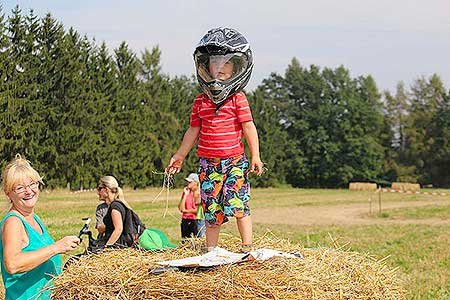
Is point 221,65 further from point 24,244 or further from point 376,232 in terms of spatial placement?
point 376,232

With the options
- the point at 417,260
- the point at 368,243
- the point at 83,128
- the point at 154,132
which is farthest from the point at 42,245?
the point at 154,132

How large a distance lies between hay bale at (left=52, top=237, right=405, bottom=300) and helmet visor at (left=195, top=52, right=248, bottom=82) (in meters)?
1.25

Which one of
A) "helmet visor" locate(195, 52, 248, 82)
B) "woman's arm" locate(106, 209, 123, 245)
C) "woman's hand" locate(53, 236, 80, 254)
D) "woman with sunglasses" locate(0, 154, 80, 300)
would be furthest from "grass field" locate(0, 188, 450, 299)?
"helmet visor" locate(195, 52, 248, 82)

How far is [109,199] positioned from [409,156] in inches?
2749

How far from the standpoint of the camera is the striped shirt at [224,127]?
16.1 ft

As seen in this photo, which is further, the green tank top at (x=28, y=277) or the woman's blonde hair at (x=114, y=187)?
the woman's blonde hair at (x=114, y=187)

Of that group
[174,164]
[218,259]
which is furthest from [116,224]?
[218,259]

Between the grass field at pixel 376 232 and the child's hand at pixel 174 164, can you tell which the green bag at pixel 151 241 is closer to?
the grass field at pixel 376 232

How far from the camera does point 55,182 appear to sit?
45188 mm

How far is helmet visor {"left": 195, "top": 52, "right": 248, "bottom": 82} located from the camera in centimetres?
473

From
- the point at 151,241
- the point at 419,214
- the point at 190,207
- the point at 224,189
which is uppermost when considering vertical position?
the point at 224,189

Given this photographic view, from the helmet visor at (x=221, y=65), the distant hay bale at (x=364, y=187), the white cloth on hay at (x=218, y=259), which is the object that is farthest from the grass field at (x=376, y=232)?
the distant hay bale at (x=364, y=187)

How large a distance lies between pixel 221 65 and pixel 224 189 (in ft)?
2.78

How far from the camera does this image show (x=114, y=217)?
858 centimetres
